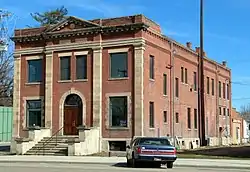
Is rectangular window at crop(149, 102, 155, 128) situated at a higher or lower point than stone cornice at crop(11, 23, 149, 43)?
lower

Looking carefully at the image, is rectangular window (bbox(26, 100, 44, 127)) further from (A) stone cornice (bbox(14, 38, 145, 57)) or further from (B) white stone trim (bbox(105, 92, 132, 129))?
(B) white stone trim (bbox(105, 92, 132, 129))

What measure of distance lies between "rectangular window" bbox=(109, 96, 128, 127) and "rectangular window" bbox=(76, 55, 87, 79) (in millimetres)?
3144

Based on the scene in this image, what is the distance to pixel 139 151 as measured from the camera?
2433cm

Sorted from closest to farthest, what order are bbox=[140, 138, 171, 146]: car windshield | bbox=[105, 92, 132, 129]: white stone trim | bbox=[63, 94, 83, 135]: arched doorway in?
bbox=[140, 138, 171, 146]: car windshield → bbox=[105, 92, 132, 129]: white stone trim → bbox=[63, 94, 83, 135]: arched doorway

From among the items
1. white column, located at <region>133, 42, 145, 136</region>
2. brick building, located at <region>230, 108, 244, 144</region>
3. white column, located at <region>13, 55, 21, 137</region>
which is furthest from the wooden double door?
brick building, located at <region>230, 108, 244, 144</region>

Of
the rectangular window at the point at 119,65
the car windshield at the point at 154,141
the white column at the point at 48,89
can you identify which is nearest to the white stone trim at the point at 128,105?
the rectangular window at the point at 119,65

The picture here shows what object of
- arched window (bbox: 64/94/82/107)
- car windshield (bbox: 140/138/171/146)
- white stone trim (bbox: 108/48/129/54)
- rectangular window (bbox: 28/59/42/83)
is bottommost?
car windshield (bbox: 140/138/171/146)

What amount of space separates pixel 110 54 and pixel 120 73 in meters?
1.68

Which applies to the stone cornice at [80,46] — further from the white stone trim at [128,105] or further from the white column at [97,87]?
the white stone trim at [128,105]

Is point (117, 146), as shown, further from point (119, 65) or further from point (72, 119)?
point (119, 65)

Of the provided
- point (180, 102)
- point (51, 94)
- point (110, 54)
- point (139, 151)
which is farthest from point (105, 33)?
point (139, 151)

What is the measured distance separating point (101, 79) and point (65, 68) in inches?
145

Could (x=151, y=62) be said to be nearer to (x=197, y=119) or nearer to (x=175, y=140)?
(x=175, y=140)

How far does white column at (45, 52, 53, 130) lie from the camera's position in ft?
131
